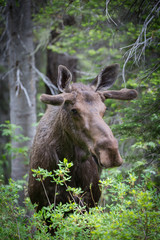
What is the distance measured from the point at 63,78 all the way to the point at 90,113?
3.35 ft

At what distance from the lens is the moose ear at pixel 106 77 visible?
4.30 metres

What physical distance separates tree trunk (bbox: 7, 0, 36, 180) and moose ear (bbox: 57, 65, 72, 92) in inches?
150

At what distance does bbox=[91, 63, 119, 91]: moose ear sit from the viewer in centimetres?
430

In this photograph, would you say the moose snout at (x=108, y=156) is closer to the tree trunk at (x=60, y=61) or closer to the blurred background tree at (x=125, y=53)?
the blurred background tree at (x=125, y=53)

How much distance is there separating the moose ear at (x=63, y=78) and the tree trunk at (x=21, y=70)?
12.5 feet

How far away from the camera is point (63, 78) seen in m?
4.17

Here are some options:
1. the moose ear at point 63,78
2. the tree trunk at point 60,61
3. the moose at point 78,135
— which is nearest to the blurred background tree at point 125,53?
the tree trunk at point 60,61

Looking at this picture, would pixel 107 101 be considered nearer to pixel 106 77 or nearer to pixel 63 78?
pixel 106 77

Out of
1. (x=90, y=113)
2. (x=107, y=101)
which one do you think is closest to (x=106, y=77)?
(x=90, y=113)

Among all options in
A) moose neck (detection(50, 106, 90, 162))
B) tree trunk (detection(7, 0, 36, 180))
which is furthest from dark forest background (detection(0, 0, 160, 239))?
moose neck (detection(50, 106, 90, 162))

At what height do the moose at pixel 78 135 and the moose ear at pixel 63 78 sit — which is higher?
the moose ear at pixel 63 78

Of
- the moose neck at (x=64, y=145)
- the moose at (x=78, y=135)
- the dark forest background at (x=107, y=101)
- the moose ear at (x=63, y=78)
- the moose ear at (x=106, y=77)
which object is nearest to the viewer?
the dark forest background at (x=107, y=101)

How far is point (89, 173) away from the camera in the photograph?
4.45 metres

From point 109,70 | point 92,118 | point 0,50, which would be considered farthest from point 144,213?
point 0,50
